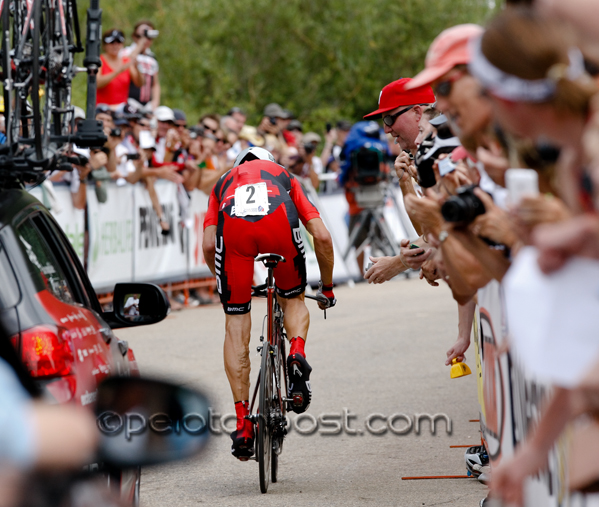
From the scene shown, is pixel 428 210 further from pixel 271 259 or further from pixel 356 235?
pixel 356 235

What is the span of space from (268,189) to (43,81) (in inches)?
62.4

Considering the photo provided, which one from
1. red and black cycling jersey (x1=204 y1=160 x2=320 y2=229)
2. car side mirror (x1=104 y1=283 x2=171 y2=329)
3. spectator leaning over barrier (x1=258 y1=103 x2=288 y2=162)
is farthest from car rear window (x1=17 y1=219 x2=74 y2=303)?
spectator leaning over barrier (x1=258 y1=103 x2=288 y2=162)

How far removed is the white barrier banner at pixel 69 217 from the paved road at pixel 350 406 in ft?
4.15

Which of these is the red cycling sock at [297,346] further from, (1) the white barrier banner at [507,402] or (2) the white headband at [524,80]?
(2) the white headband at [524,80]

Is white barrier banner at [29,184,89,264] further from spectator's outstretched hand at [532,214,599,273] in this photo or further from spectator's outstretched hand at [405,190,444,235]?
spectator's outstretched hand at [532,214,599,273]

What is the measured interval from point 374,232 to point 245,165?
1232cm

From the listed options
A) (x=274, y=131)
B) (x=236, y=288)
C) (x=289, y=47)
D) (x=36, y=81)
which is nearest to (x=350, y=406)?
(x=236, y=288)

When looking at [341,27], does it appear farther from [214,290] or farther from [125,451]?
[125,451]

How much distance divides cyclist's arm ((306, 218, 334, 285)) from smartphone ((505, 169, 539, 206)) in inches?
167

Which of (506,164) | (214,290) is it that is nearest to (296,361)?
(506,164)

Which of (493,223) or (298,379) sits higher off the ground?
Result: (493,223)

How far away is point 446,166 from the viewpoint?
3859mm

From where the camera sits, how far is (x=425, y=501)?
18.9 feet

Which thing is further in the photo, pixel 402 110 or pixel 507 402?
pixel 402 110
